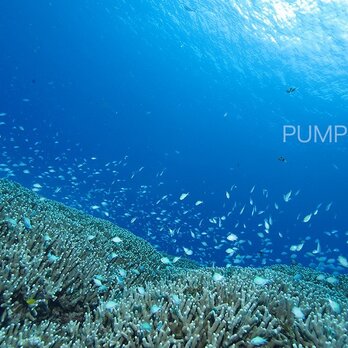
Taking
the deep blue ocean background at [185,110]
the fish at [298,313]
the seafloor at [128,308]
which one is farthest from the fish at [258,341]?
the deep blue ocean background at [185,110]

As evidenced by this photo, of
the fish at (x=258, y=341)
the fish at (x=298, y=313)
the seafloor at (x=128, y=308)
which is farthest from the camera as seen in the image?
the fish at (x=298, y=313)

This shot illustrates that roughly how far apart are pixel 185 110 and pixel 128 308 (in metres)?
99.2

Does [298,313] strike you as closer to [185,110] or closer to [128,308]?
[128,308]

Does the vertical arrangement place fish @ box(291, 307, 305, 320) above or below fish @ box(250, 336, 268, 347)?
below

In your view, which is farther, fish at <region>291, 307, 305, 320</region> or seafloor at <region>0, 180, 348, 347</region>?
fish at <region>291, 307, 305, 320</region>

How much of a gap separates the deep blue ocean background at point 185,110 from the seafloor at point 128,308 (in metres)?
16.8

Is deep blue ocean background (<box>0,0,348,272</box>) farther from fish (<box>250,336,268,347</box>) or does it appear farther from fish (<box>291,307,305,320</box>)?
fish (<box>250,336,268,347</box>)

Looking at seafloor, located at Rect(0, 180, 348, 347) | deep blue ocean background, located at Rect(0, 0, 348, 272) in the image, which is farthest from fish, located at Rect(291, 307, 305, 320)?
deep blue ocean background, located at Rect(0, 0, 348, 272)

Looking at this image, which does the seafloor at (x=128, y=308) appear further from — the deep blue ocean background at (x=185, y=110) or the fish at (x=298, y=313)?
the deep blue ocean background at (x=185, y=110)

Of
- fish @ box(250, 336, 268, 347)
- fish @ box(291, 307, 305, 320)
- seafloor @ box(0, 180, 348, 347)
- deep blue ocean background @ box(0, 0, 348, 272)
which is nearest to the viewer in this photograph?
fish @ box(250, 336, 268, 347)

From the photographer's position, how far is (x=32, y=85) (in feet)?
388

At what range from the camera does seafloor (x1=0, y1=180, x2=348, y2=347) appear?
356 centimetres

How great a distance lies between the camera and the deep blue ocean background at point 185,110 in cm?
3791

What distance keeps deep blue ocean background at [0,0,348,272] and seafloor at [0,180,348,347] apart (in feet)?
55.2
